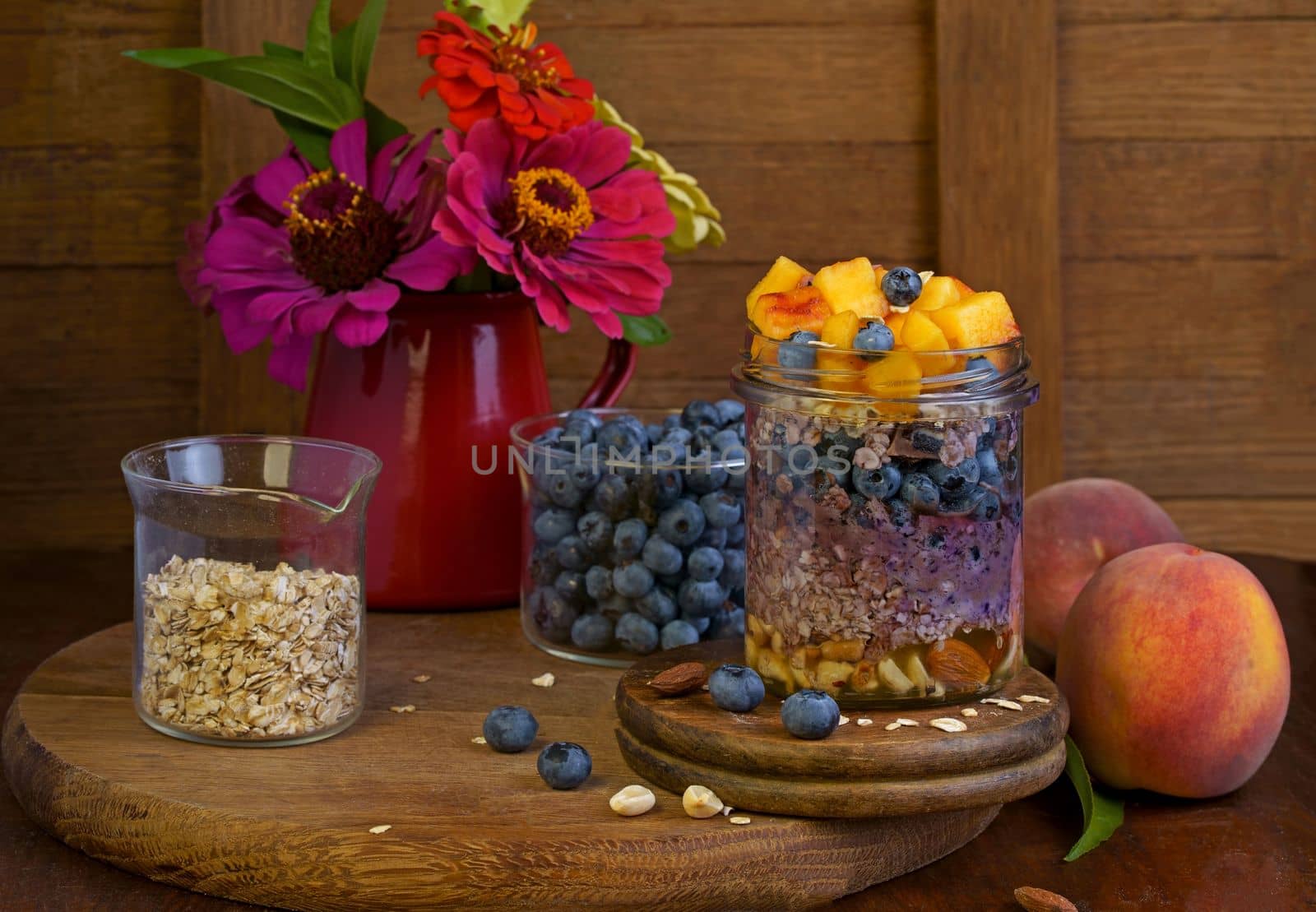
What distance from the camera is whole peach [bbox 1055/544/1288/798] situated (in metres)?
0.77

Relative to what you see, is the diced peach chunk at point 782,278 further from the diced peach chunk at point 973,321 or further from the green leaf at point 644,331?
the green leaf at point 644,331

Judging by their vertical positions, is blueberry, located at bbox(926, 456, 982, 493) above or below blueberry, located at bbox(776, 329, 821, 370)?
below

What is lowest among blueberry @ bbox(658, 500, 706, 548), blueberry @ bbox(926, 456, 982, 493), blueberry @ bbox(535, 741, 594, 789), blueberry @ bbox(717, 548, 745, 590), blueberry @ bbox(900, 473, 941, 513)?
blueberry @ bbox(535, 741, 594, 789)

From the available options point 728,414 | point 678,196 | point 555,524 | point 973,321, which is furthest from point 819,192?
point 973,321

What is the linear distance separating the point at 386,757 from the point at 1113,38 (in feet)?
3.51

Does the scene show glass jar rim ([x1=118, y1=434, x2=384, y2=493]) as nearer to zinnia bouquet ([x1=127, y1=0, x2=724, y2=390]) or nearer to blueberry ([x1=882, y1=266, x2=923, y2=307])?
zinnia bouquet ([x1=127, y1=0, x2=724, y2=390])

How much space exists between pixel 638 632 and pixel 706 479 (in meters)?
0.11

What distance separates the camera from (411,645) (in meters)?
0.97

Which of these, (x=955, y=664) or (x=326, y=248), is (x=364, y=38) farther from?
(x=955, y=664)

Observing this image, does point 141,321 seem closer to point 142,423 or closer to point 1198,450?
point 142,423

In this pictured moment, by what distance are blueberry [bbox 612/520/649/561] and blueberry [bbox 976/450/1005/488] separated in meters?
0.26

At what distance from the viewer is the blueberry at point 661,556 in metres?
0.90

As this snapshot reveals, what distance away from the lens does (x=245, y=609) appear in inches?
30.0

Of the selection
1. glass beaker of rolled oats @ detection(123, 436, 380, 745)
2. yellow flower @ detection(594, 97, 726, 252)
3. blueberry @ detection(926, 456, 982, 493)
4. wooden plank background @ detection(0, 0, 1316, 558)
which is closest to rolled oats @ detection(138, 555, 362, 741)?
glass beaker of rolled oats @ detection(123, 436, 380, 745)
